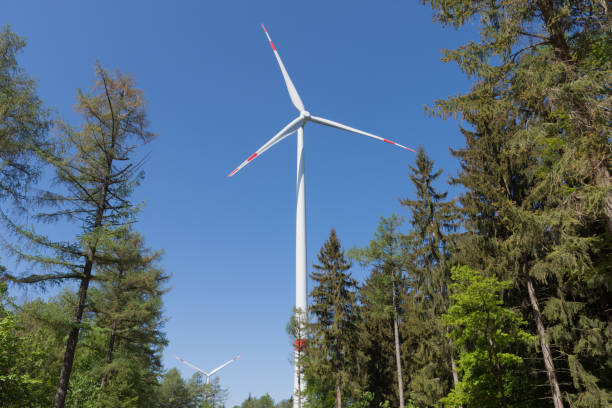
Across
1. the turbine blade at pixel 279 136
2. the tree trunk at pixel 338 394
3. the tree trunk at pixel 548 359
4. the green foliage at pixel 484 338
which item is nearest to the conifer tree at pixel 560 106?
the tree trunk at pixel 548 359

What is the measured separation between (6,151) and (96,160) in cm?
263

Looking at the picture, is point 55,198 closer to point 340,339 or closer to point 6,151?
point 6,151

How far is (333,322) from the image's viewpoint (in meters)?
28.0

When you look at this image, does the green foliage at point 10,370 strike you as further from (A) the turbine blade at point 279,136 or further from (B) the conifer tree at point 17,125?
(A) the turbine blade at point 279,136

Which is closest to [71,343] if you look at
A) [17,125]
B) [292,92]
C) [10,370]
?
[10,370]

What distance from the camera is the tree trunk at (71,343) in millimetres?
11696

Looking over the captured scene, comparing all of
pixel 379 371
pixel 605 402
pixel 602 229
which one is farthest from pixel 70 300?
pixel 379 371

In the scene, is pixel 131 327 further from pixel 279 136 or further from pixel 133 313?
pixel 279 136

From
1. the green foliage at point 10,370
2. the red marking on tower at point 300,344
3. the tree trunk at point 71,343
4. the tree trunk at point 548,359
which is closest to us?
the green foliage at point 10,370

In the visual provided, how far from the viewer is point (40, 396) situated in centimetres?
1430

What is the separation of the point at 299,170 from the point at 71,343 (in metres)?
29.4

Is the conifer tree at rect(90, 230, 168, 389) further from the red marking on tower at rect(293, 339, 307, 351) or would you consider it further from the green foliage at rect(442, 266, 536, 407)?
the green foliage at rect(442, 266, 536, 407)

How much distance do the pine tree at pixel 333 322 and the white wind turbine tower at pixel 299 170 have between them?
1.13 metres

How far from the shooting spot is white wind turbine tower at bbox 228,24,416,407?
30020 millimetres
